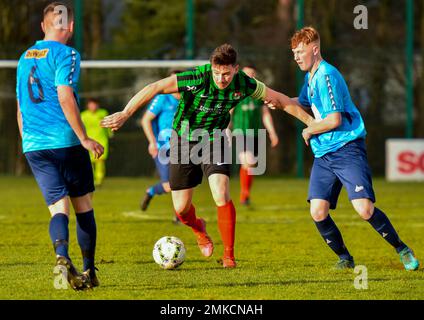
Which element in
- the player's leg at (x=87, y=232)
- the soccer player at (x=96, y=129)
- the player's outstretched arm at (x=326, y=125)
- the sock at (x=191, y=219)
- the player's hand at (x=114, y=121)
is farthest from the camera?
the soccer player at (x=96, y=129)

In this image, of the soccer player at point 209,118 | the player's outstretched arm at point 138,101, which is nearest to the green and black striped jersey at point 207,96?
the soccer player at point 209,118

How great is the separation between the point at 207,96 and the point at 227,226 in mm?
1173

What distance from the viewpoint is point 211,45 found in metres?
22.2

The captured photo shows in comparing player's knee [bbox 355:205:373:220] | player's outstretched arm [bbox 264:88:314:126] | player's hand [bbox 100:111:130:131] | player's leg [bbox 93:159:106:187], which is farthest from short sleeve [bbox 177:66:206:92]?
player's leg [bbox 93:159:106:187]

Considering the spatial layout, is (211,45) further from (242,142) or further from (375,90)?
(242,142)

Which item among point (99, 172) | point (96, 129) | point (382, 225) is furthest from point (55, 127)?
point (96, 129)

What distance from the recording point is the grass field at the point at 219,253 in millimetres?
6781

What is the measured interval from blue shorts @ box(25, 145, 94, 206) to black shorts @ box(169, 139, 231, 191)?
1.65 metres

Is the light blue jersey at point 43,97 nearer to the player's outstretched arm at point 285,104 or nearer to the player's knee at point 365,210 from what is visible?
the player's outstretched arm at point 285,104

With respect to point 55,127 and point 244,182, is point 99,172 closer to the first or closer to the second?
point 244,182

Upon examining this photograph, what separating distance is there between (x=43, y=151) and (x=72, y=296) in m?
1.03

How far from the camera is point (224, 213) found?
827 cm

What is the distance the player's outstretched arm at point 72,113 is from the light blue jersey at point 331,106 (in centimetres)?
205
